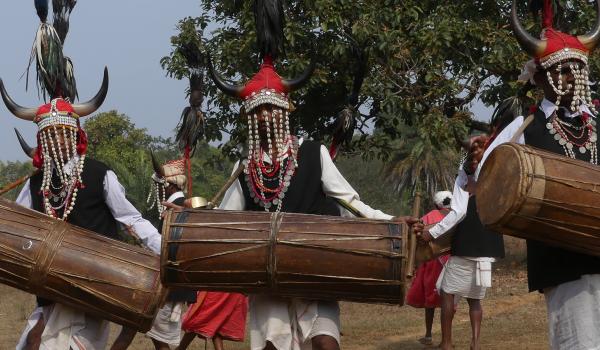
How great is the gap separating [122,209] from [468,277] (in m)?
4.04

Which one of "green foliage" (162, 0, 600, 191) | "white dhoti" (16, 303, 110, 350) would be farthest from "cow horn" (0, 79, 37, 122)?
"green foliage" (162, 0, 600, 191)

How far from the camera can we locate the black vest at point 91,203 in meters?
6.23

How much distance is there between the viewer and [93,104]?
646cm

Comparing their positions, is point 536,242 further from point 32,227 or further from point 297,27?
point 297,27

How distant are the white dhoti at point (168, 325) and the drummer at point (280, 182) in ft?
9.39

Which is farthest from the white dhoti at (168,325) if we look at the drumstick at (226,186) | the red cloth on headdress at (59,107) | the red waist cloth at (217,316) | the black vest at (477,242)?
the drumstick at (226,186)

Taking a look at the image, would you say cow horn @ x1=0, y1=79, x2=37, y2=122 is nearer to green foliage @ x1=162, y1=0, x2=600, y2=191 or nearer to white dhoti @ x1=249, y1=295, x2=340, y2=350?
white dhoti @ x1=249, y1=295, x2=340, y2=350

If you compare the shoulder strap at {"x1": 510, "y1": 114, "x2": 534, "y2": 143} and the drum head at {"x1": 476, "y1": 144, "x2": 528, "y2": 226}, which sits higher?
the shoulder strap at {"x1": 510, "y1": 114, "x2": 534, "y2": 143}

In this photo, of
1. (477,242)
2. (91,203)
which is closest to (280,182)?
(91,203)

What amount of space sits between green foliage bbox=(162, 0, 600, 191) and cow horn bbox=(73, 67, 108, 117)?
7.73 metres

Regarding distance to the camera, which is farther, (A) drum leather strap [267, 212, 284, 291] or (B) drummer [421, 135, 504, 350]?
(B) drummer [421, 135, 504, 350]

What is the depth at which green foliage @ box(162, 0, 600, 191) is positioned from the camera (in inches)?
575

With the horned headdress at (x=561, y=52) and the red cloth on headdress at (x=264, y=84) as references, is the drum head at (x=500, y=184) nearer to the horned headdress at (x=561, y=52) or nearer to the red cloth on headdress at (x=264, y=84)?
the horned headdress at (x=561, y=52)

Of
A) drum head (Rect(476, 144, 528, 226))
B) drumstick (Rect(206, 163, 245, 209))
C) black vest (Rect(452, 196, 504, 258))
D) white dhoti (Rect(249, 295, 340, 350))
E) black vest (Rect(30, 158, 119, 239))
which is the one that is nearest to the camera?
drum head (Rect(476, 144, 528, 226))
